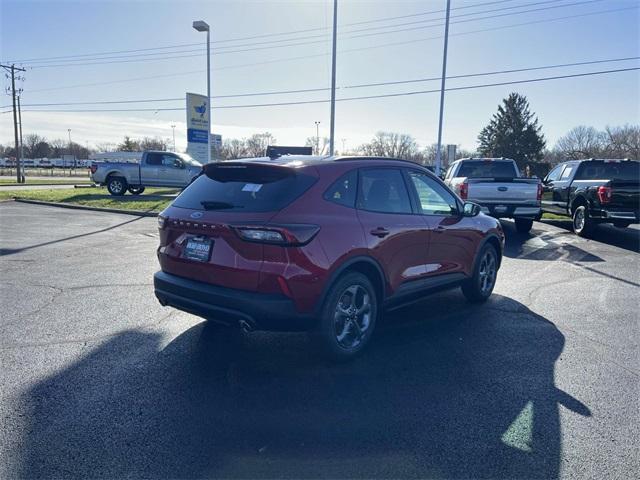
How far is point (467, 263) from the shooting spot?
5480mm

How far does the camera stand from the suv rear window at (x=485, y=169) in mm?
13062

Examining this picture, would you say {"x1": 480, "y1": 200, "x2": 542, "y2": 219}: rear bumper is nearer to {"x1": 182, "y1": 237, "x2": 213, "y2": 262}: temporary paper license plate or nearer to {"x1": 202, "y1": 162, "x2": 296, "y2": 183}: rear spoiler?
{"x1": 202, "y1": 162, "x2": 296, "y2": 183}: rear spoiler

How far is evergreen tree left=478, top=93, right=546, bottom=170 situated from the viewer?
Result: 2408 inches

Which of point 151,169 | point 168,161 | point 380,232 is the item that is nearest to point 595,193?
point 380,232

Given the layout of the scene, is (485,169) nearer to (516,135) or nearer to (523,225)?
(523,225)

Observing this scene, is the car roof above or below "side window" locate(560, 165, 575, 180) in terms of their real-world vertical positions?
below

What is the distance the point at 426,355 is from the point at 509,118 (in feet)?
216

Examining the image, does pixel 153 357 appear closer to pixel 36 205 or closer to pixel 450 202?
pixel 450 202

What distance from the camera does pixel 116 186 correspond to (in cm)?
2108

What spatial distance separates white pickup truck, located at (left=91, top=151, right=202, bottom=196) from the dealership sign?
1.21 meters

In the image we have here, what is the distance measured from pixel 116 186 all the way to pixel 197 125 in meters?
4.96

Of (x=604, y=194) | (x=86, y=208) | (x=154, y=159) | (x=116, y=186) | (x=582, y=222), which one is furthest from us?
(x=154, y=159)

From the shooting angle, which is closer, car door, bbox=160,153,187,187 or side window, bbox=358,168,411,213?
side window, bbox=358,168,411,213

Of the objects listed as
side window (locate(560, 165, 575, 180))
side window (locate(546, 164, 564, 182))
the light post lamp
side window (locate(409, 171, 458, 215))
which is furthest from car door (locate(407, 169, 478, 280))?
the light post lamp
